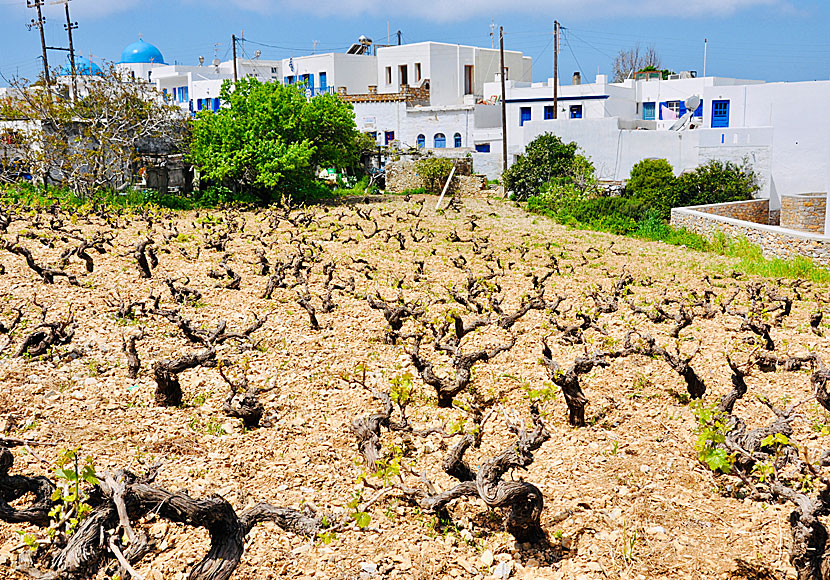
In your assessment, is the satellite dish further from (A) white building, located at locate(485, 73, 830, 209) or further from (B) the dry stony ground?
(B) the dry stony ground

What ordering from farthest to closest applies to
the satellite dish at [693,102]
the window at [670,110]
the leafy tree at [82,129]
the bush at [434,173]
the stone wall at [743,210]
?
the window at [670,110]
the bush at [434,173]
the satellite dish at [693,102]
the stone wall at [743,210]
the leafy tree at [82,129]

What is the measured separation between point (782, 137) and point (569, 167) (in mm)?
7982

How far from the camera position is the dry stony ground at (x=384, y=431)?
202 inches

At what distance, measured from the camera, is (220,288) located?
1265 cm

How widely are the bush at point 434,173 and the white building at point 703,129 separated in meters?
3.60

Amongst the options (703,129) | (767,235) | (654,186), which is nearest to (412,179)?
(654,186)

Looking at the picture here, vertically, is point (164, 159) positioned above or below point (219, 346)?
above

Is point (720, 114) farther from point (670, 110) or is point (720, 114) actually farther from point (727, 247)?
point (727, 247)

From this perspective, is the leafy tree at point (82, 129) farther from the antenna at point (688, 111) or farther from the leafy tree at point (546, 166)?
the antenna at point (688, 111)

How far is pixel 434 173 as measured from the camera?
34.4 meters

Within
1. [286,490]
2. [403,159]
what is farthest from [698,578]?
[403,159]

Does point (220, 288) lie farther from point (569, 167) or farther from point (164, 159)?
point (569, 167)

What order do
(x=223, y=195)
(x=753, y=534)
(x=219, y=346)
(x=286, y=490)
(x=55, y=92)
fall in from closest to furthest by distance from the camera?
(x=753, y=534) < (x=286, y=490) < (x=219, y=346) < (x=55, y=92) < (x=223, y=195)

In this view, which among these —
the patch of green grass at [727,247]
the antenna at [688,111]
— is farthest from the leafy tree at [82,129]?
the antenna at [688,111]
